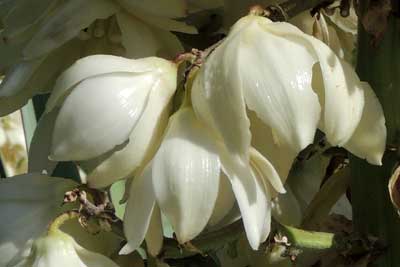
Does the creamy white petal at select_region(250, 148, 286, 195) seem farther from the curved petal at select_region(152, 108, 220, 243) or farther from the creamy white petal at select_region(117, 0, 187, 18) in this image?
the creamy white petal at select_region(117, 0, 187, 18)

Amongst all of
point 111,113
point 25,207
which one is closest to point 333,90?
point 111,113

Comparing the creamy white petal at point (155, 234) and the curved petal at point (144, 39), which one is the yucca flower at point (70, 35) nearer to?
the curved petal at point (144, 39)

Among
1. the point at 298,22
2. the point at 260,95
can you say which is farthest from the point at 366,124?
the point at 298,22

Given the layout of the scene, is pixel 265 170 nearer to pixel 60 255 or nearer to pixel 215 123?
pixel 215 123

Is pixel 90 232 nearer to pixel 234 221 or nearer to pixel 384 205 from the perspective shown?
pixel 234 221

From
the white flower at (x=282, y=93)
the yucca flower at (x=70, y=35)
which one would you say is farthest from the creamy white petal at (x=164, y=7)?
the white flower at (x=282, y=93)

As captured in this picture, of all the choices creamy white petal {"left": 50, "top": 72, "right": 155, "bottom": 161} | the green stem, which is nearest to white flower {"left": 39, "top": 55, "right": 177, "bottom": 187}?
creamy white petal {"left": 50, "top": 72, "right": 155, "bottom": 161}
